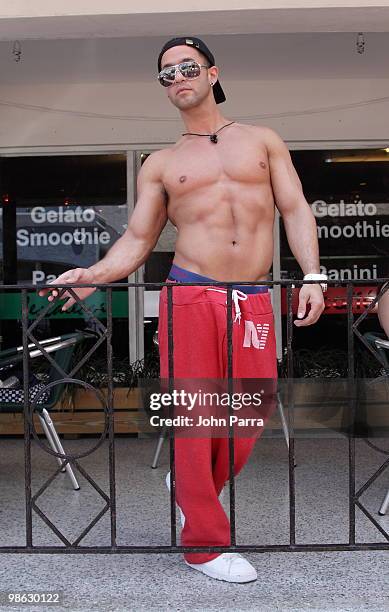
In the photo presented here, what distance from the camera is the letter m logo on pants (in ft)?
9.39

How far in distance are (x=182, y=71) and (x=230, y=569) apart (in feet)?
5.88

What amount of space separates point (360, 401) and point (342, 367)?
2908mm

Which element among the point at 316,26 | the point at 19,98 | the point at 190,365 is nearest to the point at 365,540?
the point at 190,365

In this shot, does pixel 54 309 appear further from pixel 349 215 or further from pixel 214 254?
pixel 214 254

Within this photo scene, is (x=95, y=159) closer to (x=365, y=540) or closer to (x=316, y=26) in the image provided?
(x=316, y=26)

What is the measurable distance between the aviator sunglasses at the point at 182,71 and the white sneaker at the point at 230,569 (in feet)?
5.70

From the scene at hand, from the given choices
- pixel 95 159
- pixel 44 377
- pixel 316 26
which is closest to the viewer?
pixel 316 26

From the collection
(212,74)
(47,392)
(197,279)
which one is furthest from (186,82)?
(47,392)

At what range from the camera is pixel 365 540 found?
10.8ft

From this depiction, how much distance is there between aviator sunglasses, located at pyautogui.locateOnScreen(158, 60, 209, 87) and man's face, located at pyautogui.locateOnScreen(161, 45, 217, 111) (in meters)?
0.01

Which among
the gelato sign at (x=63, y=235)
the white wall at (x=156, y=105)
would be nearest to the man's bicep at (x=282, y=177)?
the white wall at (x=156, y=105)

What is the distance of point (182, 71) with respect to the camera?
2848 millimetres

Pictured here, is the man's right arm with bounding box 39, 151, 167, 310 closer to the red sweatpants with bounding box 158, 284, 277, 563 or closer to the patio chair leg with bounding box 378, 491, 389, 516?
the red sweatpants with bounding box 158, 284, 277, 563

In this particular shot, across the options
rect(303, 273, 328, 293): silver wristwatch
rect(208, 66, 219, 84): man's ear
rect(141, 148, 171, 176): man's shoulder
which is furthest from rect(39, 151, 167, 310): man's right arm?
rect(303, 273, 328, 293): silver wristwatch
